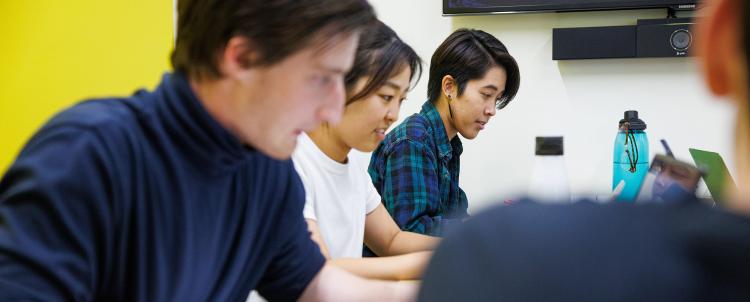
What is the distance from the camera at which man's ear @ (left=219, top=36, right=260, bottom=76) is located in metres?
0.85

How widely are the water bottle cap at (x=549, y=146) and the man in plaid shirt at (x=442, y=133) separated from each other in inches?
16.2

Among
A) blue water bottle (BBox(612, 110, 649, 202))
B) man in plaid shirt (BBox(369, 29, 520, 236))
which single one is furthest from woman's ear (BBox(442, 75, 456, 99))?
blue water bottle (BBox(612, 110, 649, 202))

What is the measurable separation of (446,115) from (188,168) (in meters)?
1.42

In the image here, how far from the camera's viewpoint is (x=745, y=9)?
311 mm

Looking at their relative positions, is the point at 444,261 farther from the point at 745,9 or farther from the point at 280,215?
the point at 280,215

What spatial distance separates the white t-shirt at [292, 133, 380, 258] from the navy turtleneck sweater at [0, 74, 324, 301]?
0.36 meters

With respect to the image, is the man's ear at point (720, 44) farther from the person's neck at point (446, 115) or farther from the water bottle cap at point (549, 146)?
the person's neck at point (446, 115)

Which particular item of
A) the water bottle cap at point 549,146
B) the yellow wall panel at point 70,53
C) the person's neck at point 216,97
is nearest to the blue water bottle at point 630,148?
the water bottle cap at point 549,146

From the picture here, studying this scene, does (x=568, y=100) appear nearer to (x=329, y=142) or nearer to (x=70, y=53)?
(x=329, y=142)

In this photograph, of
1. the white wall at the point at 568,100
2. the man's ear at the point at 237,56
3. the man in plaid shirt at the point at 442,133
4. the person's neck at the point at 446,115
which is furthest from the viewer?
the white wall at the point at 568,100

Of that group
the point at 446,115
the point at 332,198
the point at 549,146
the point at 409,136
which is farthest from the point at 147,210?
the point at 446,115

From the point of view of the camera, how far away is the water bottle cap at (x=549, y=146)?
141cm

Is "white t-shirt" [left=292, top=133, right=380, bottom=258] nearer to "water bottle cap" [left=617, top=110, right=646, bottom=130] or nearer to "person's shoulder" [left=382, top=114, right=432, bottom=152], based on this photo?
"person's shoulder" [left=382, top=114, right=432, bottom=152]

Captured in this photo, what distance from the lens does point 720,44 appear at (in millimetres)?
331
